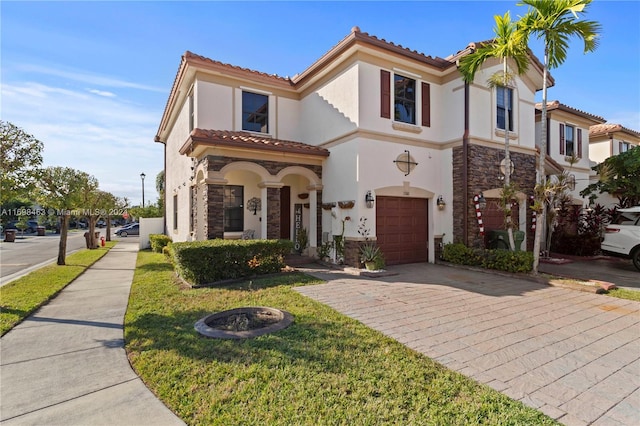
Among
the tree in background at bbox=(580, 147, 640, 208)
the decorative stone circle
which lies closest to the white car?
the tree in background at bbox=(580, 147, 640, 208)

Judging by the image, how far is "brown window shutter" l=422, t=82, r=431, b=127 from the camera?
1106 centimetres

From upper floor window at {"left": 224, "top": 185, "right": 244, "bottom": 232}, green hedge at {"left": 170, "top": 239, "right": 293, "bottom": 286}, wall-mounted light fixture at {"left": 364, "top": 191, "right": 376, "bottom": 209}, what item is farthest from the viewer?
upper floor window at {"left": 224, "top": 185, "right": 244, "bottom": 232}

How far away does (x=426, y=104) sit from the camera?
11.1 metres

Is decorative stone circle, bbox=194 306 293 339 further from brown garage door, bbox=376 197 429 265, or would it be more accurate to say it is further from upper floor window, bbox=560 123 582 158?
upper floor window, bbox=560 123 582 158

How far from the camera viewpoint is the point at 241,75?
1169cm

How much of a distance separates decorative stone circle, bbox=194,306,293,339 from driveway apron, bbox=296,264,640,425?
1258 millimetres

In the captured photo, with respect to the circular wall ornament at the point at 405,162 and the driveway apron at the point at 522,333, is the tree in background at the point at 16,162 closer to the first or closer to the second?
the driveway apron at the point at 522,333

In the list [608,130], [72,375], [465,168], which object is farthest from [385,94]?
[608,130]

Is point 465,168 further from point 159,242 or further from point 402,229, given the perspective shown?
point 159,242

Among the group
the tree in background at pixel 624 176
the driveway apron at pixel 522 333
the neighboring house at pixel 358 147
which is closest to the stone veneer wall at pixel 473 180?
the neighboring house at pixel 358 147

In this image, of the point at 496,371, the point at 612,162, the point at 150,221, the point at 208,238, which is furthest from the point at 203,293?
the point at 612,162

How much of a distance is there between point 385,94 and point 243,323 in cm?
838

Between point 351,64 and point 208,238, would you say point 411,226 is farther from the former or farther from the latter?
point 208,238

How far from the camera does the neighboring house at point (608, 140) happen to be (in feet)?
62.6
